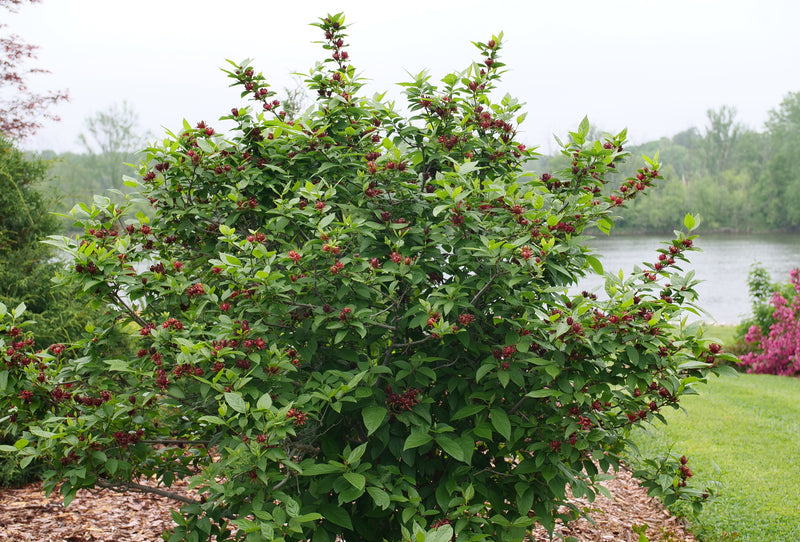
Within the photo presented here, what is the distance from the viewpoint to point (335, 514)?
2.21 metres

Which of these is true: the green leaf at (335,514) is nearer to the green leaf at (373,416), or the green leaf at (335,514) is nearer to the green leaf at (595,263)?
the green leaf at (373,416)

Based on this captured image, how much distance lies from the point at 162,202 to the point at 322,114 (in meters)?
0.84

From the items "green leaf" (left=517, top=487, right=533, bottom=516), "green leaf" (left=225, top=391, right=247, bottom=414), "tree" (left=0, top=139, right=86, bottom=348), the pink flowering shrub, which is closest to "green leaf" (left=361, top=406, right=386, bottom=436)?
"green leaf" (left=225, top=391, right=247, bottom=414)

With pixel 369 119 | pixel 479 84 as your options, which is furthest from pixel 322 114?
pixel 479 84

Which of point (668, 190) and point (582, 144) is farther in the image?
point (668, 190)

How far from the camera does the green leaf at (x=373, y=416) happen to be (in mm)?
2070

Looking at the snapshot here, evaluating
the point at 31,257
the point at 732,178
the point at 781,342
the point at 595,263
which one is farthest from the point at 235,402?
the point at 732,178

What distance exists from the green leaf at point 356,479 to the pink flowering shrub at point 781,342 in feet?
34.8

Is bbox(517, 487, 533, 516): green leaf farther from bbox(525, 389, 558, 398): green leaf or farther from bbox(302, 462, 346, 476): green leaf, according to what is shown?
bbox(302, 462, 346, 476): green leaf

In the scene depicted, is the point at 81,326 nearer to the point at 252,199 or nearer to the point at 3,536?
the point at 3,536

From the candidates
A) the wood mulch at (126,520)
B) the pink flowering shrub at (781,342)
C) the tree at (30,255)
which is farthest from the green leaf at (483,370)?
the pink flowering shrub at (781,342)

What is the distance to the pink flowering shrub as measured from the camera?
33.3 feet

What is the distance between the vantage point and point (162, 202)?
8.96 ft

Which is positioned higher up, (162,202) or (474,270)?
(162,202)
